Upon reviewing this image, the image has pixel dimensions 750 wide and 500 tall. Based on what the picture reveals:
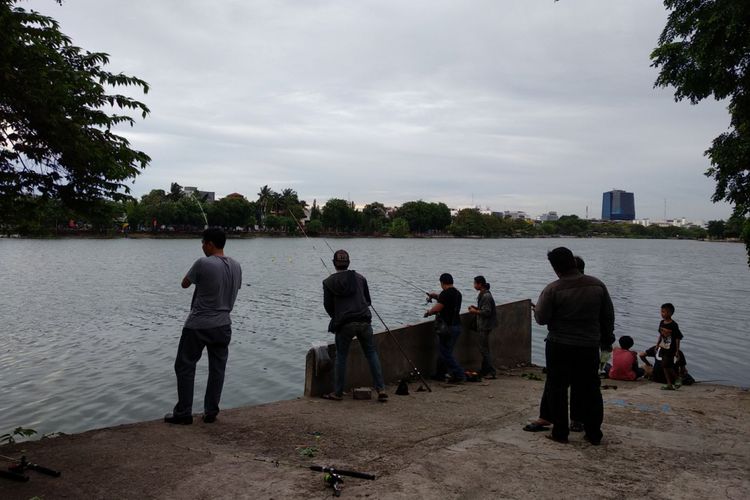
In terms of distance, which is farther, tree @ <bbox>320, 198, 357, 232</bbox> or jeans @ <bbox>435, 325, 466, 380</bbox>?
tree @ <bbox>320, 198, 357, 232</bbox>

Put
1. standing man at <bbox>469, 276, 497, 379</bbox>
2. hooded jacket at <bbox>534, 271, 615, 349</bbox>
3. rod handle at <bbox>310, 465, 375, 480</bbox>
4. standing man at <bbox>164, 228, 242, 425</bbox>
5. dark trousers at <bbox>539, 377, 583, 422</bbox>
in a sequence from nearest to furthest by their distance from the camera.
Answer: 1. rod handle at <bbox>310, 465, 375, 480</bbox>
2. hooded jacket at <bbox>534, 271, 615, 349</bbox>
3. dark trousers at <bbox>539, 377, 583, 422</bbox>
4. standing man at <bbox>164, 228, 242, 425</bbox>
5. standing man at <bbox>469, 276, 497, 379</bbox>

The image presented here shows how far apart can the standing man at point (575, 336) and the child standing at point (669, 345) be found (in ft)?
15.7

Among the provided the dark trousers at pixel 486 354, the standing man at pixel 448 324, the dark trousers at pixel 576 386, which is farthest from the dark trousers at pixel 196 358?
the dark trousers at pixel 486 354

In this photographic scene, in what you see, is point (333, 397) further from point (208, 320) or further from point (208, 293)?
point (208, 293)

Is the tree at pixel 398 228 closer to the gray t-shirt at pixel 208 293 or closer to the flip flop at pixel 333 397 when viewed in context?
the flip flop at pixel 333 397

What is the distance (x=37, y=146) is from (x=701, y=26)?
748cm

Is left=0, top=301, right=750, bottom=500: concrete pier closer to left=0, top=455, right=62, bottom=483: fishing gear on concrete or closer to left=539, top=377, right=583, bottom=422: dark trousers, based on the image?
left=0, top=455, right=62, bottom=483: fishing gear on concrete

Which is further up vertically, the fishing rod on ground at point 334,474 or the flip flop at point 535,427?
the fishing rod on ground at point 334,474

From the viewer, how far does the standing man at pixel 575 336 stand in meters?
5.45

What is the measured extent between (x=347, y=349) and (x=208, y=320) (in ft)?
6.97

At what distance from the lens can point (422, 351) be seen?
9430mm

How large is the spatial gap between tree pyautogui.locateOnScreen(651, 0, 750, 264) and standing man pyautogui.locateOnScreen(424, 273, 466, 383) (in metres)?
4.38

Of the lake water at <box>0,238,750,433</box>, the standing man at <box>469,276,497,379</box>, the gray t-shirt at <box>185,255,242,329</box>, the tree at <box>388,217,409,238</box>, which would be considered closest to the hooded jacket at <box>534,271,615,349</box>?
the gray t-shirt at <box>185,255,242,329</box>

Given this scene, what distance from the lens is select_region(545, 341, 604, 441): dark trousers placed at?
5.49 meters
